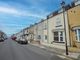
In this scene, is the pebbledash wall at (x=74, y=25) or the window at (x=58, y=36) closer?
the pebbledash wall at (x=74, y=25)

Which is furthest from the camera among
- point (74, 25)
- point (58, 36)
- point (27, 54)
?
point (58, 36)

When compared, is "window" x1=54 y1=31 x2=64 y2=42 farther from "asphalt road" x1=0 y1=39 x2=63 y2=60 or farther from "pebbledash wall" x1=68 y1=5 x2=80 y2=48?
"asphalt road" x1=0 y1=39 x2=63 y2=60

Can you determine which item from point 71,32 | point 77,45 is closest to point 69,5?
point 71,32

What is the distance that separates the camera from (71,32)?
31875 mm

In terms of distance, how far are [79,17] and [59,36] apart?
9606mm

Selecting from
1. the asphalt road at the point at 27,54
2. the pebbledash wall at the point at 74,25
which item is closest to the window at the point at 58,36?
the pebbledash wall at the point at 74,25

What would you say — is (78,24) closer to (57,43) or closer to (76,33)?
(76,33)

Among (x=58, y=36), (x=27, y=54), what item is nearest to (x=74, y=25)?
(x=58, y=36)

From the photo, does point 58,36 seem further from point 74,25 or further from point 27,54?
point 27,54

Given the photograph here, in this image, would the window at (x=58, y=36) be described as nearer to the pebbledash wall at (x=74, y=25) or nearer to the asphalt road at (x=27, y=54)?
the pebbledash wall at (x=74, y=25)

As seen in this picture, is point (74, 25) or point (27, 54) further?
point (74, 25)

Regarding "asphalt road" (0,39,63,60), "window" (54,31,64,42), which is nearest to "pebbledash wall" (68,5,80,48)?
"window" (54,31,64,42)

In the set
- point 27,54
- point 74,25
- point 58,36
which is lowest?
point 27,54

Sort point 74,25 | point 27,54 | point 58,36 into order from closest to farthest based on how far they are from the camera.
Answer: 1. point 27,54
2. point 74,25
3. point 58,36
